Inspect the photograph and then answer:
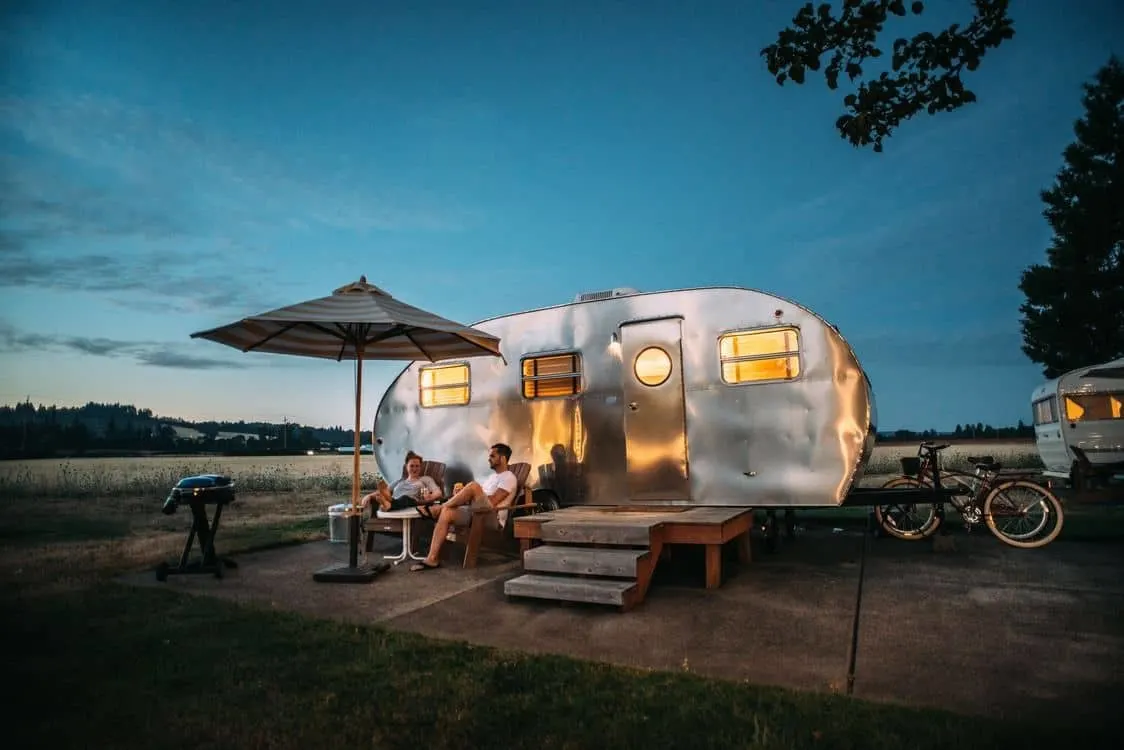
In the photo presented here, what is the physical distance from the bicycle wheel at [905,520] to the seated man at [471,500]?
4623 millimetres

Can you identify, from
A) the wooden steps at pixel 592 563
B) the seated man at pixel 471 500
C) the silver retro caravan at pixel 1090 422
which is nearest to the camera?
the wooden steps at pixel 592 563

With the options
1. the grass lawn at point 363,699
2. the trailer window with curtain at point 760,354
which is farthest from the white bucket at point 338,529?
the trailer window with curtain at point 760,354

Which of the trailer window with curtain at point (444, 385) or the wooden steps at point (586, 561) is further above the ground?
the trailer window with curtain at point (444, 385)

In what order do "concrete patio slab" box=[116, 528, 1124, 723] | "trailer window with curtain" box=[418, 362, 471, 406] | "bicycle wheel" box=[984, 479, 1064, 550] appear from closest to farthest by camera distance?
1. "concrete patio slab" box=[116, 528, 1124, 723]
2. "bicycle wheel" box=[984, 479, 1064, 550]
3. "trailer window with curtain" box=[418, 362, 471, 406]

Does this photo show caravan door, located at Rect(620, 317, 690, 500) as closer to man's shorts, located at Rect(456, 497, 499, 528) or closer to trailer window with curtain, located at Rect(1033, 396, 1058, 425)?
man's shorts, located at Rect(456, 497, 499, 528)

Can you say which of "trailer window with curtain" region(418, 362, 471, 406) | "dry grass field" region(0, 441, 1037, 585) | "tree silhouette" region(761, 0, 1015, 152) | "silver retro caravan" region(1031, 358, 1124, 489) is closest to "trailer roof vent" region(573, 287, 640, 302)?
"trailer window with curtain" region(418, 362, 471, 406)

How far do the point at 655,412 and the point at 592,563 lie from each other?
7.37ft

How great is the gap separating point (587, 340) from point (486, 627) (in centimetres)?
379

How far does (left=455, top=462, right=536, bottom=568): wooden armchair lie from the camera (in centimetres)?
688

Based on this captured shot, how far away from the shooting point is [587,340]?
759 centimetres

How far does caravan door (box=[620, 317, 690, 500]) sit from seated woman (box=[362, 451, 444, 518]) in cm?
233

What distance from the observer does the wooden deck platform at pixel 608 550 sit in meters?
5.15

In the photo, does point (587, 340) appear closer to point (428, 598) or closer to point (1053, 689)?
point (428, 598)

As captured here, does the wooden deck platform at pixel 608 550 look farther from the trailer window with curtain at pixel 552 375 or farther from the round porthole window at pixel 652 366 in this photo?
the trailer window with curtain at pixel 552 375
